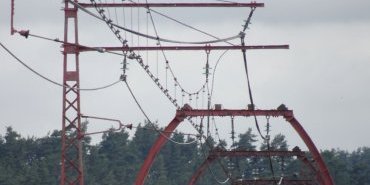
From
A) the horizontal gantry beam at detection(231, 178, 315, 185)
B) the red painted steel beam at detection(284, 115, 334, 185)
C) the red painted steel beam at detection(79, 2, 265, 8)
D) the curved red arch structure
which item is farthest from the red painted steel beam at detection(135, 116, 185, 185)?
the horizontal gantry beam at detection(231, 178, 315, 185)

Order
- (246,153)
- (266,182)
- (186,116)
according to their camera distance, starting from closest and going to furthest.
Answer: (186,116) < (246,153) < (266,182)

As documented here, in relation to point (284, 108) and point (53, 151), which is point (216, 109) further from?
point (53, 151)

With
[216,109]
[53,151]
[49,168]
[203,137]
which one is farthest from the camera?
[53,151]

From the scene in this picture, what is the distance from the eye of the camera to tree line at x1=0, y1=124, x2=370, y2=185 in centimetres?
15100

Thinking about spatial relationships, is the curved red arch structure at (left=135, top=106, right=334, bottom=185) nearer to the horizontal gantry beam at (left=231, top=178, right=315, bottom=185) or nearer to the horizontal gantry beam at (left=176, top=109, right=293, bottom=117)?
the horizontal gantry beam at (left=176, top=109, right=293, bottom=117)

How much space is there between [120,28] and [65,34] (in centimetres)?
1111

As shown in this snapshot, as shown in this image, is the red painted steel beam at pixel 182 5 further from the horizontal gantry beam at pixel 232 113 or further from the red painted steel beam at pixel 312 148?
the red painted steel beam at pixel 312 148

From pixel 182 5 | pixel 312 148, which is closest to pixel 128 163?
pixel 312 148

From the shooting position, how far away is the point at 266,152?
69625mm

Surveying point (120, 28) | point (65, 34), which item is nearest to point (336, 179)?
point (65, 34)

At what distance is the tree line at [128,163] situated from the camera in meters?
151

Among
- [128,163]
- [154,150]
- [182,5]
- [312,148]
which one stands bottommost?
[154,150]

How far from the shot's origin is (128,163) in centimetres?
16988

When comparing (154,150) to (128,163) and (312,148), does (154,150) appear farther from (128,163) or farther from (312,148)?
(128,163)
